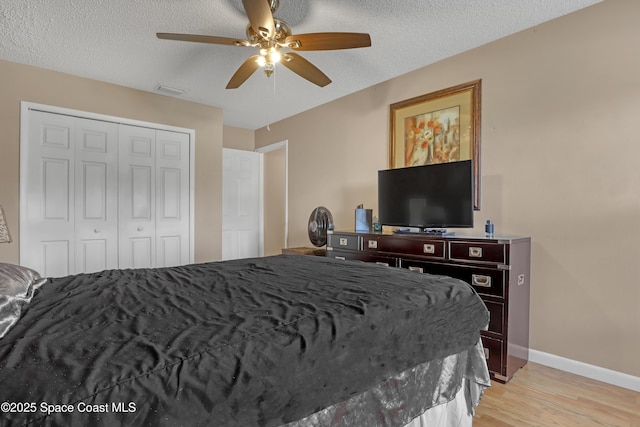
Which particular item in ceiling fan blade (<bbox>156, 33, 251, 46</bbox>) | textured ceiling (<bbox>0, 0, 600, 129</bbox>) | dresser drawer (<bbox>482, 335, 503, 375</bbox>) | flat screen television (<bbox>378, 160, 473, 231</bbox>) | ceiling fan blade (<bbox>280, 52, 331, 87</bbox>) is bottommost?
dresser drawer (<bbox>482, 335, 503, 375</bbox>)

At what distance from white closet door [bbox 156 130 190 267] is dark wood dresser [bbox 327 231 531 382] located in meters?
2.95

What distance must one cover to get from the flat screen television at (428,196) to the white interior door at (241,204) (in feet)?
9.40

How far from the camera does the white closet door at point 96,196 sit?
3600 millimetres

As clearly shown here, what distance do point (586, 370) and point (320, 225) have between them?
279 centimetres

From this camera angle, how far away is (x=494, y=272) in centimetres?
226

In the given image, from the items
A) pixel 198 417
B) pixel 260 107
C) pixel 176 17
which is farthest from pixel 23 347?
pixel 260 107

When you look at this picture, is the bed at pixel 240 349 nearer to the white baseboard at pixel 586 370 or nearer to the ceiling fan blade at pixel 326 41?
the white baseboard at pixel 586 370

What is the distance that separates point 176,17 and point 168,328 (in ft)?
8.08

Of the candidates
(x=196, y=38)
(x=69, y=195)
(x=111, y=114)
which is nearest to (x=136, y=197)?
(x=69, y=195)

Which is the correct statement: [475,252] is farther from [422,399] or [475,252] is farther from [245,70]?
[245,70]

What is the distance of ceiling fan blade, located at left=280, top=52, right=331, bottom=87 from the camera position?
2.36 m

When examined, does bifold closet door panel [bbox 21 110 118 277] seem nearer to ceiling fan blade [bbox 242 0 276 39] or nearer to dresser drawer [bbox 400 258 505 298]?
ceiling fan blade [bbox 242 0 276 39]

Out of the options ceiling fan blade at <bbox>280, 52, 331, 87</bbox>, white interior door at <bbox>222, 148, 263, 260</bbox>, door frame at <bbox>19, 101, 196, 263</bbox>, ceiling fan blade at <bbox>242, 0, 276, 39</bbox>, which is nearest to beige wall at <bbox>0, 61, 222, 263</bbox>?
door frame at <bbox>19, 101, 196, 263</bbox>

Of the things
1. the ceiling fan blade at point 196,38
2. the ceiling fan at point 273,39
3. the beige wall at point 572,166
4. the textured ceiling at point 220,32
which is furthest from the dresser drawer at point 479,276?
the ceiling fan blade at point 196,38
